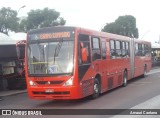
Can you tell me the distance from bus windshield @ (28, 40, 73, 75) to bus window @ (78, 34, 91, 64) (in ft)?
1.33

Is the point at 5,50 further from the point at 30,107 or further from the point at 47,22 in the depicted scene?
the point at 47,22

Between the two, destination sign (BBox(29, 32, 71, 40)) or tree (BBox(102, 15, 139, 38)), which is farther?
tree (BBox(102, 15, 139, 38))

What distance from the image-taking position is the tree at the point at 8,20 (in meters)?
54.4

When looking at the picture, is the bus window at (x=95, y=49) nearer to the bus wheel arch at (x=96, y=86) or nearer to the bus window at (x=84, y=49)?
the bus window at (x=84, y=49)

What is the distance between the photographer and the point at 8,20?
178ft

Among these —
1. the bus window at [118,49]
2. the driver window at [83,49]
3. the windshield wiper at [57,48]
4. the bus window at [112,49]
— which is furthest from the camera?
the bus window at [118,49]

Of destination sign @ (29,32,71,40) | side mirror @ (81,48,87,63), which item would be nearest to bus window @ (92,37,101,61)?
side mirror @ (81,48,87,63)

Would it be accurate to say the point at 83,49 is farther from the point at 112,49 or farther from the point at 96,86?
the point at 112,49

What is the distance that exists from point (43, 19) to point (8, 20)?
11.6m

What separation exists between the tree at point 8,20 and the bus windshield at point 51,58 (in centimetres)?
4198

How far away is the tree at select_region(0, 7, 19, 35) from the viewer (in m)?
54.4

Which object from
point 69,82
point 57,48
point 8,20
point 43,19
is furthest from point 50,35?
point 43,19

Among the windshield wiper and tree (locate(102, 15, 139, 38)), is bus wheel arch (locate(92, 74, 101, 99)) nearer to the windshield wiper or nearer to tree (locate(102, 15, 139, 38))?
the windshield wiper

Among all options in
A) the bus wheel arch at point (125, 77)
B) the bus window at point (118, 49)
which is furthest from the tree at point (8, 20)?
the bus window at point (118, 49)
